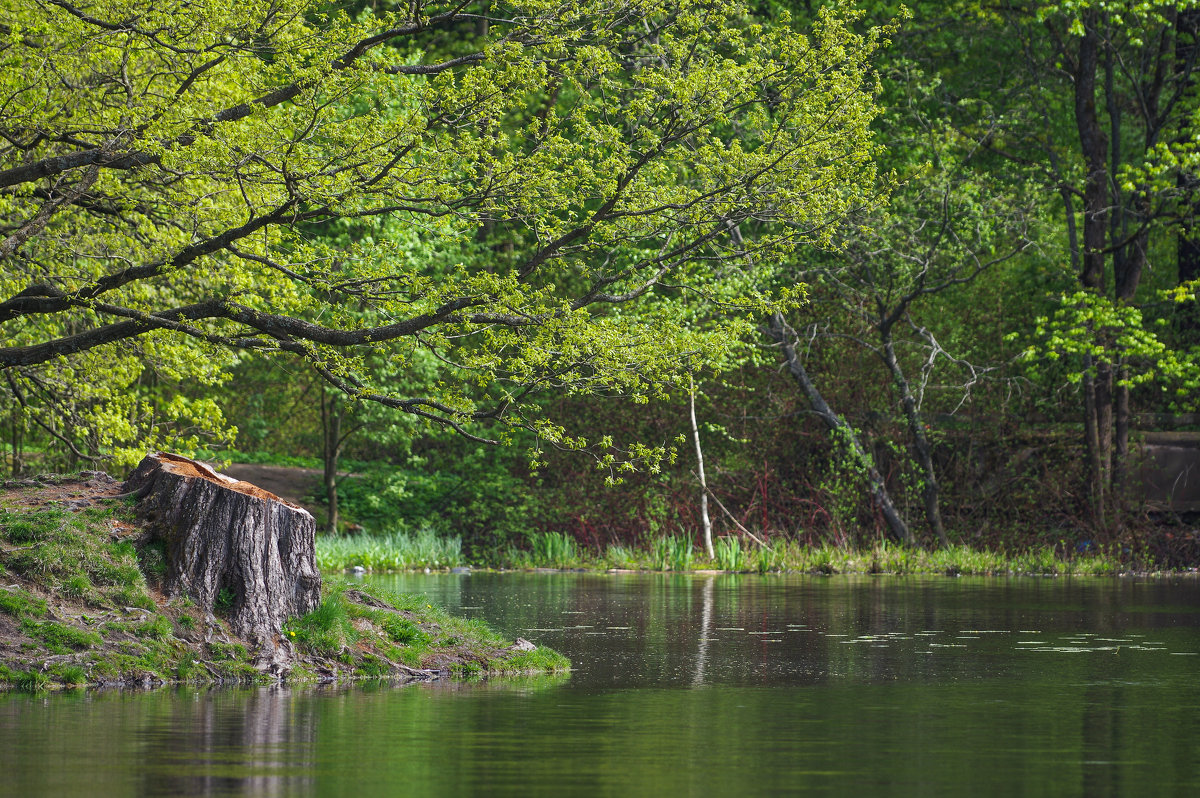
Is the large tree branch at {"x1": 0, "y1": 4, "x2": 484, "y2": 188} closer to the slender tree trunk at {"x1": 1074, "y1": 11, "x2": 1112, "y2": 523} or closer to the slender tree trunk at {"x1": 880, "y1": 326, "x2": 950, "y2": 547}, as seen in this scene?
the slender tree trunk at {"x1": 880, "y1": 326, "x2": 950, "y2": 547}

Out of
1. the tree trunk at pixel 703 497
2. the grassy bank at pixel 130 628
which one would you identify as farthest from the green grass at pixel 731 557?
the grassy bank at pixel 130 628

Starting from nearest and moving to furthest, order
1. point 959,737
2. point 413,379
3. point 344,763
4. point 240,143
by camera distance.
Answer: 1. point 344,763
2. point 959,737
3. point 240,143
4. point 413,379

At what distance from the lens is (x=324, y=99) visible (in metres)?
15.9

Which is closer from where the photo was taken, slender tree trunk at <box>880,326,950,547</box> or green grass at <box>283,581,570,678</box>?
green grass at <box>283,581,570,678</box>

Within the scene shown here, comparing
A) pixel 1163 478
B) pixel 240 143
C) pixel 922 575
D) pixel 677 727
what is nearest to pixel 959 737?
pixel 677 727

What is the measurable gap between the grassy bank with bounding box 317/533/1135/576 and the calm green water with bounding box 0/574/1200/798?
1214 cm

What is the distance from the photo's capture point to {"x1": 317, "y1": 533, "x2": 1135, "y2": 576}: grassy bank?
2988 centimetres

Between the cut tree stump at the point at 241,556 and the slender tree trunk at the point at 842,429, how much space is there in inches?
750

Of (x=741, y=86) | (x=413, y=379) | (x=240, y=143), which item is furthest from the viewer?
(x=413, y=379)

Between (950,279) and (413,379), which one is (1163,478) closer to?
(950,279)

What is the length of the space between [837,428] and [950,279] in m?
3.46

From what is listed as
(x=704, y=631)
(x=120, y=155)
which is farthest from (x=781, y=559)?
(x=120, y=155)

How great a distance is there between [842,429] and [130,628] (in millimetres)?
20282

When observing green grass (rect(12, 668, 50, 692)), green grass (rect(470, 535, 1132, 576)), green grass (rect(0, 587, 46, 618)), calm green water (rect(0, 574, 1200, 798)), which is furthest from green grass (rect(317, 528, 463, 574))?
green grass (rect(12, 668, 50, 692))
